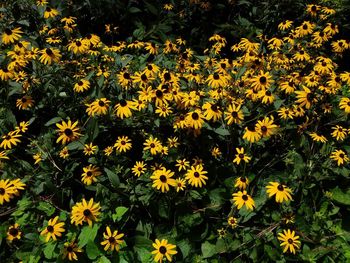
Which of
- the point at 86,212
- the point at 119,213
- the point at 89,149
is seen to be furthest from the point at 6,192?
the point at 119,213

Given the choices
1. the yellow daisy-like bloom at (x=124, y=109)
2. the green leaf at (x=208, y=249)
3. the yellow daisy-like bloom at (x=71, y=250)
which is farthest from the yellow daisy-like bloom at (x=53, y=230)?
the green leaf at (x=208, y=249)

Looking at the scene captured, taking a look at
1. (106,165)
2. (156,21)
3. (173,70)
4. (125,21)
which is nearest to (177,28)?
(156,21)

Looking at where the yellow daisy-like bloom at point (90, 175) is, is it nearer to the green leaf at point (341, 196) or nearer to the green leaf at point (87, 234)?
the green leaf at point (87, 234)

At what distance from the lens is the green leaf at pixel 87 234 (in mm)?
3070

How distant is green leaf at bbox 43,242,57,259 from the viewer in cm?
305

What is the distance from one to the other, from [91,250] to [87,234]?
142mm

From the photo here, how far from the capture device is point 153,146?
3.49m

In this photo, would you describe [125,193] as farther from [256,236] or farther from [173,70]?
[173,70]

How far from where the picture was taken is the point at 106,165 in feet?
11.8

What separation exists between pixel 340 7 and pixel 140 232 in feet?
17.5

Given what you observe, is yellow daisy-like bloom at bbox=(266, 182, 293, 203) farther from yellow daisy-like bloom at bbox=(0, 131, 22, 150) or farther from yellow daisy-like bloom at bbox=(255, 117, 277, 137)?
yellow daisy-like bloom at bbox=(0, 131, 22, 150)

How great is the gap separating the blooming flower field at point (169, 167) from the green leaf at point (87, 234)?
0.04 feet

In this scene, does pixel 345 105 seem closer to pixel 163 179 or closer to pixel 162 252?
pixel 163 179

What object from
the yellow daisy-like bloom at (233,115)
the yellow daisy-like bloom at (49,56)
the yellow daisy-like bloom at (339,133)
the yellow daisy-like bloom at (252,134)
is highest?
the yellow daisy-like bloom at (49,56)
